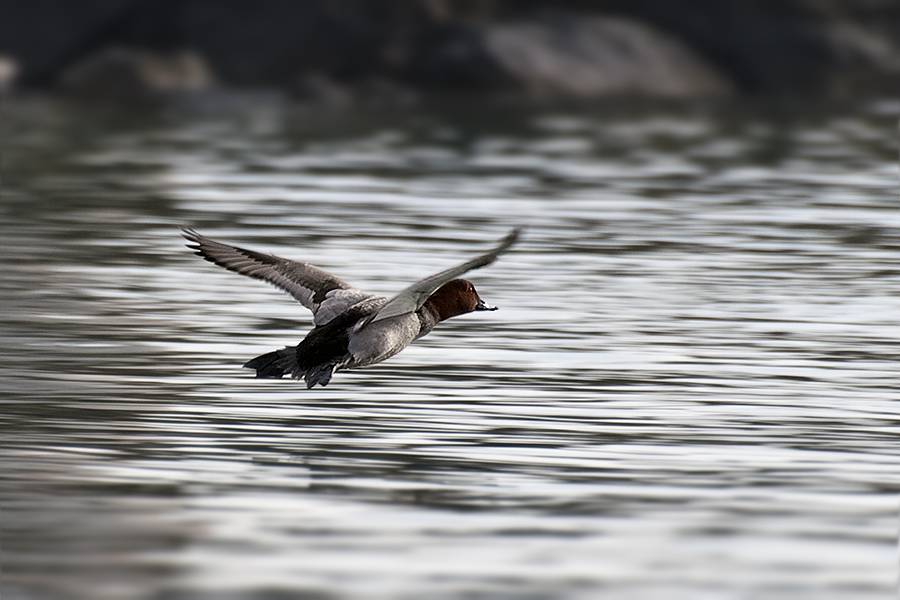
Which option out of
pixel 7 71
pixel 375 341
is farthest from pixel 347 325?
pixel 7 71

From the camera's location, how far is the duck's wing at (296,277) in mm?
8344

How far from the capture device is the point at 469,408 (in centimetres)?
841

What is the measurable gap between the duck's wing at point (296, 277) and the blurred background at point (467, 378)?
0.49 metres

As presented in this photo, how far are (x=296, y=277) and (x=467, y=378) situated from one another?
110cm

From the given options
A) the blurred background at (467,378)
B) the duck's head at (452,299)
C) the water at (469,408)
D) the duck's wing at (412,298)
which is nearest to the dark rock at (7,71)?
the blurred background at (467,378)

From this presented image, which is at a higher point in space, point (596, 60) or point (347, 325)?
point (347, 325)

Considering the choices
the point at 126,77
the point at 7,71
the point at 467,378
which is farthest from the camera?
the point at 7,71

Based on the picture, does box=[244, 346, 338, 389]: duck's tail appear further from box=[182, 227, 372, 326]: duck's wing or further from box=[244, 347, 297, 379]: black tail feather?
box=[182, 227, 372, 326]: duck's wing

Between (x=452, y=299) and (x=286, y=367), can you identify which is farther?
(x=452, y=299)

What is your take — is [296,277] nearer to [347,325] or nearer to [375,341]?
[347,325]

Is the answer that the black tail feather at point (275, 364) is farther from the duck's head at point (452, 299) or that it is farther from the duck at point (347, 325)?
the duck's head at point (452, 299)

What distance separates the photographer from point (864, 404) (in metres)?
8.50

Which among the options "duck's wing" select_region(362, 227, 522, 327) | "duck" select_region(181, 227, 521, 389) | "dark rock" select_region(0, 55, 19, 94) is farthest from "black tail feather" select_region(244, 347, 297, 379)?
"dark rock" select_region(0, 55, 19, 94)

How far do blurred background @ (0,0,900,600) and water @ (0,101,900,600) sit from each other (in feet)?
0.08
